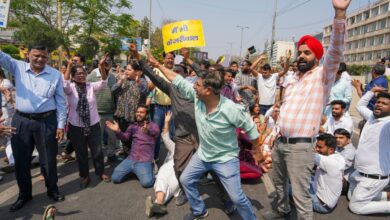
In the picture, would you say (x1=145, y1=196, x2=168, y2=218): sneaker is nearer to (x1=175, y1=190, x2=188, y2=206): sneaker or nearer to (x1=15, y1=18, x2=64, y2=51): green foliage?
(x1=175, y1=190, x2=188, y2=206): sneaker

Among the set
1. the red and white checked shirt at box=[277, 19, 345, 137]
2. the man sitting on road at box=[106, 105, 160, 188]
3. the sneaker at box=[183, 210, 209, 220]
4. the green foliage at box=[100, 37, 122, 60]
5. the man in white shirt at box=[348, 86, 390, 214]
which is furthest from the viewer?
the green foliage at box=[100, 37, 122, 60]

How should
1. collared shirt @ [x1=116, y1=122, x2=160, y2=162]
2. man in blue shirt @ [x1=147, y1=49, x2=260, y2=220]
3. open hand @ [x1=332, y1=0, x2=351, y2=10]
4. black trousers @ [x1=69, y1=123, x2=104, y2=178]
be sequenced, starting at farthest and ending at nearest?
collared shirt @ [x1=116, y1=122, x2=160, y2=162] → black trousers @ [x1=69, y1=123, x2=104, y2=178] → man in blue shirt @ [x1=147, y1=49, x2=260, y2=220] → open hand @ [x1=332, y1=0, x2=351, y2=10]

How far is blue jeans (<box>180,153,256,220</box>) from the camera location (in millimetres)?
2951

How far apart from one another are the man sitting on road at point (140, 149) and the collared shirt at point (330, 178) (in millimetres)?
2350

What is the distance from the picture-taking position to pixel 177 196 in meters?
4.01

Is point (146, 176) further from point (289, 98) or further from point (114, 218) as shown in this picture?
point (289, 98)

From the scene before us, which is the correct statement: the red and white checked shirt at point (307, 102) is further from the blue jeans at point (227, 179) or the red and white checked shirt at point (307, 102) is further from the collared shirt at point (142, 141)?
the collared shirt at point (142, 141)

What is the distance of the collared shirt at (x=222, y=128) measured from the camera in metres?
2.92

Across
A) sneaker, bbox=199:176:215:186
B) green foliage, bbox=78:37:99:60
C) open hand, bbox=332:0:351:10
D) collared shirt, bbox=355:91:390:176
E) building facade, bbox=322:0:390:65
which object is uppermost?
building facade, bbox=322:0:390:65

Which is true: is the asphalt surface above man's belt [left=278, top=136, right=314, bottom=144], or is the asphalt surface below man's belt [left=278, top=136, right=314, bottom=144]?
below

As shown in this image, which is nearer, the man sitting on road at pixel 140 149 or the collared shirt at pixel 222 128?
the collared shirt at pixel 222 128

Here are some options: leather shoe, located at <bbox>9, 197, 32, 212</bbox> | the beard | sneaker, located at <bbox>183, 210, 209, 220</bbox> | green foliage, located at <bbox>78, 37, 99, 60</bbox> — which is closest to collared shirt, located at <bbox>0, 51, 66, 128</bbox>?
leather shoe, located at <bbox>9, 197, 32, 212</bbox>

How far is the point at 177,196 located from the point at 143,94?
2174mm

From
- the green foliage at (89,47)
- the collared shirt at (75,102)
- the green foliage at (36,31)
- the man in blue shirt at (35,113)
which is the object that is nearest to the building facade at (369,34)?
the green foliage at (89,47)
